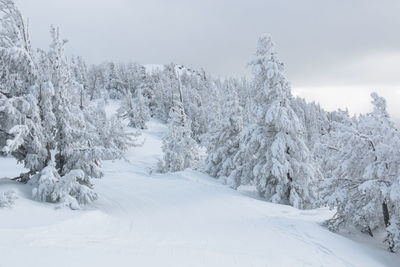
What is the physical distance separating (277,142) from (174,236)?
1096 cm

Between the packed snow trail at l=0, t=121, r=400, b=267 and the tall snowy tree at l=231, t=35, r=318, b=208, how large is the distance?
3167 millimetres

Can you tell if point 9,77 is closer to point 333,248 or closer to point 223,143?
point 333,248

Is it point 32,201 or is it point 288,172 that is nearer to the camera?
point 32,201

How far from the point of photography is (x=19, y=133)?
14906 millimetres

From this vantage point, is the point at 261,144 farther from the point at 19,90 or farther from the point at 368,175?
the point at 19,90

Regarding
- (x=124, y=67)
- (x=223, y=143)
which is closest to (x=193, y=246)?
(x=223, y=143)

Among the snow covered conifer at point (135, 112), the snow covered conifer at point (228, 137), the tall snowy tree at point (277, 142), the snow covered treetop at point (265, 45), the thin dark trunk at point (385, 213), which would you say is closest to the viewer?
the thin dark trunk at point (385, 213)

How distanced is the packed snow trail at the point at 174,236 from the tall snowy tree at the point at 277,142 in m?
3.17

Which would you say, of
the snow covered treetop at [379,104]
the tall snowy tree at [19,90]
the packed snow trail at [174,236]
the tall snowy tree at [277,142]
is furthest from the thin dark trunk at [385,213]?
the tall snowy tree at [19,90]

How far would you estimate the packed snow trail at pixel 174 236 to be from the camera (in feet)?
33.9

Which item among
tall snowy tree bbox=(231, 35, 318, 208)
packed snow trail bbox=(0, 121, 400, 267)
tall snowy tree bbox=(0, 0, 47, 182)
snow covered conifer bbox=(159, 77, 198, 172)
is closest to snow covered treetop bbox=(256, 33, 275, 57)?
tall snowy tree bbox=(231, 35, 318, 208)

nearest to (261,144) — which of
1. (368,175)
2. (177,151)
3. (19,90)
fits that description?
(368,175)

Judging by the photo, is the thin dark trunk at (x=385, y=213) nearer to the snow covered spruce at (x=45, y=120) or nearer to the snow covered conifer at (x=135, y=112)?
the snow covered spruce at (x=45, y=120)

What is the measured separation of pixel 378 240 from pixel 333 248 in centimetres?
442
